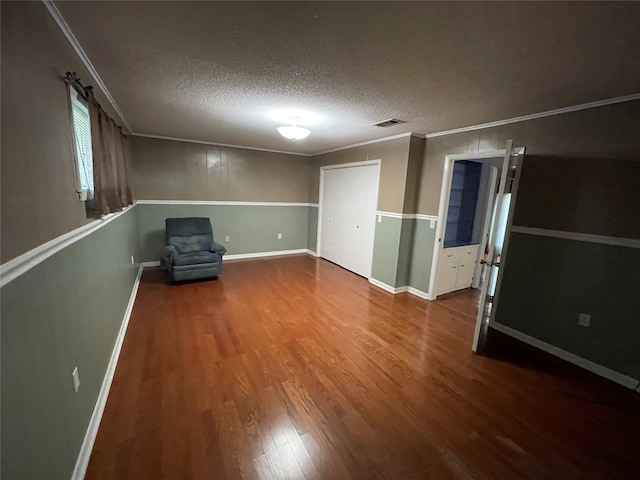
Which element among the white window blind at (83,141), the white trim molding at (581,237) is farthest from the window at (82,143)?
the white trim molding at (581,237)

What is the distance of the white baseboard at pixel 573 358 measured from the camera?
7.20 ft

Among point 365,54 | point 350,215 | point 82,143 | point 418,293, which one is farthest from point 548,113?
point 82,143

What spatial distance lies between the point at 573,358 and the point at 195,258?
4541mm

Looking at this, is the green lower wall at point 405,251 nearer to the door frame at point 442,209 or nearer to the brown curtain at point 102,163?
the door frame at point 442,209

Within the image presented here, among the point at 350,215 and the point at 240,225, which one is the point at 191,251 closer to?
the point at 240,225

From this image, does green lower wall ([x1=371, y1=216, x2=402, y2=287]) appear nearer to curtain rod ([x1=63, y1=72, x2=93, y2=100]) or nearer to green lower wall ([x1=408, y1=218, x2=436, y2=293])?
green lower wall ([x1=408, y1=218, x2=436, y2=293])

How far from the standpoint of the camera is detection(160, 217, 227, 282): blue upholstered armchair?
13.0 ft

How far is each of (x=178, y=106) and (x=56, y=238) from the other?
210cm

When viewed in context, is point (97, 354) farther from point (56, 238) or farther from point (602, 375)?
point (602, 375)

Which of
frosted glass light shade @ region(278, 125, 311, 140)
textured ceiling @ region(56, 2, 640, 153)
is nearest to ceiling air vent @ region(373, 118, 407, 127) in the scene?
textured ceiling @ region(56, 2, 640, 153)

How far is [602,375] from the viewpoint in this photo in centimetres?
230

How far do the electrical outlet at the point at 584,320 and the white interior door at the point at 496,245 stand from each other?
27.3 inches

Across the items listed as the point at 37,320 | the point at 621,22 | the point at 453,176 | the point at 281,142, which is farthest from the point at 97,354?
the point at 453,176

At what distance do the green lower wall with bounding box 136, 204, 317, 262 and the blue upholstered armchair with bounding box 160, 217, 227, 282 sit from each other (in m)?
0.51
